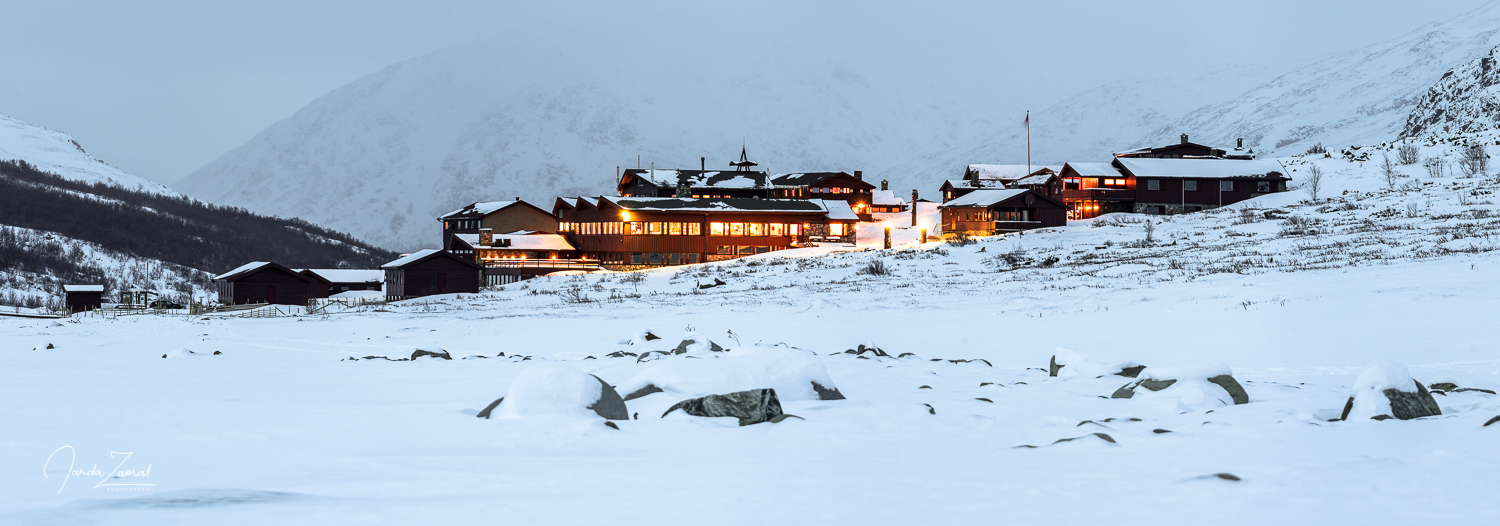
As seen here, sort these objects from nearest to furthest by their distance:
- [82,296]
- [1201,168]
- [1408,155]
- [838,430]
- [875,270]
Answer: [838,430] < [875,270] < [82,296] < [1201,168] < [1408,155]

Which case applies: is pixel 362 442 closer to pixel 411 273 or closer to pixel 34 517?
pixel 34 517

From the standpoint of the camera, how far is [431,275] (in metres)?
65.0

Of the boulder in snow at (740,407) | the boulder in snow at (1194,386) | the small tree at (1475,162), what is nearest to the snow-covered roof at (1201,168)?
the small tree at (1475,162)

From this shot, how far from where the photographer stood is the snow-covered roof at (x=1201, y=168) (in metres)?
83.2

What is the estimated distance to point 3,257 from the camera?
423 ft

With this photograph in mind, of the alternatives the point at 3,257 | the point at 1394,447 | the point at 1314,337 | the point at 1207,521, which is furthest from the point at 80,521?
the point at 3,257

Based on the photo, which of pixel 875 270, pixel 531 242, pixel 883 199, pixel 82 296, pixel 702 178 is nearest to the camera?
pixel 875 270

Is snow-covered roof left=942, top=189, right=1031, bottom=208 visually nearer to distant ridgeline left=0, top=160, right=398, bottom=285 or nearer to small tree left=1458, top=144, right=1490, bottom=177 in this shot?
small tree left=1458, top=144, right=1490, bottom=177

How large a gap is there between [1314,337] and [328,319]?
33.9 m

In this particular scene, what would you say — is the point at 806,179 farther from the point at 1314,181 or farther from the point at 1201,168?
the point at 1314,181

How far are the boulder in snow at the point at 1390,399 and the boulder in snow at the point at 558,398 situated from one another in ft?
23.5

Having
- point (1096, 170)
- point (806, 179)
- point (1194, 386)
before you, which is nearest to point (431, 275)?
point (806, 179)

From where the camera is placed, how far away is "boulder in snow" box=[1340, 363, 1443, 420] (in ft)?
30.5

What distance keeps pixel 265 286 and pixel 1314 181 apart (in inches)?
3210
